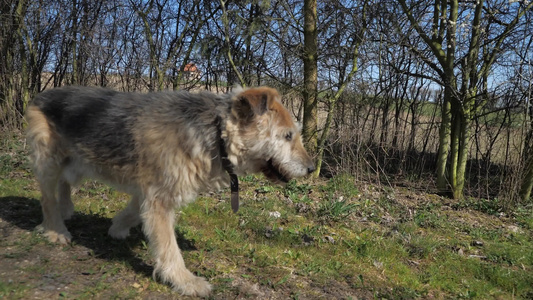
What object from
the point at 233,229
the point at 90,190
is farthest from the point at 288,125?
the point at 90,190

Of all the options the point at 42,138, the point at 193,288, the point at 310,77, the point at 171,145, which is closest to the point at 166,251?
the point at 193,288

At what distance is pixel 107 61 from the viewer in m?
9.53

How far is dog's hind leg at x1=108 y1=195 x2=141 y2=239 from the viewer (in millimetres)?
4059

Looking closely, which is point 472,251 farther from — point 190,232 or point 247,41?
point 247,41

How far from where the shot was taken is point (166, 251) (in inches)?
129

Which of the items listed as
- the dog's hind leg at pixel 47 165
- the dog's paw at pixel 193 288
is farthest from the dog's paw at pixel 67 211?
the dog's paw at pixel 193 288

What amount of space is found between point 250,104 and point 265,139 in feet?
1.08

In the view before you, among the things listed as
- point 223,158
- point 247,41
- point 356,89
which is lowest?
point 223,158

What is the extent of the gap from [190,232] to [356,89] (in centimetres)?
483

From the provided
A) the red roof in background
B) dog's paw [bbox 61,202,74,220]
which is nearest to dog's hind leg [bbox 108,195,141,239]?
dog's paw [bbox 61,202,74,220]

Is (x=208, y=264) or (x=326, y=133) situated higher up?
(x=326, y=133)

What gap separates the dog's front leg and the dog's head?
0.74 m

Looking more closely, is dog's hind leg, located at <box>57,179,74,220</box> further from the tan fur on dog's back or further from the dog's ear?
the dog's ear

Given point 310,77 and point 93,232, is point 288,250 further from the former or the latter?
point 310,77
